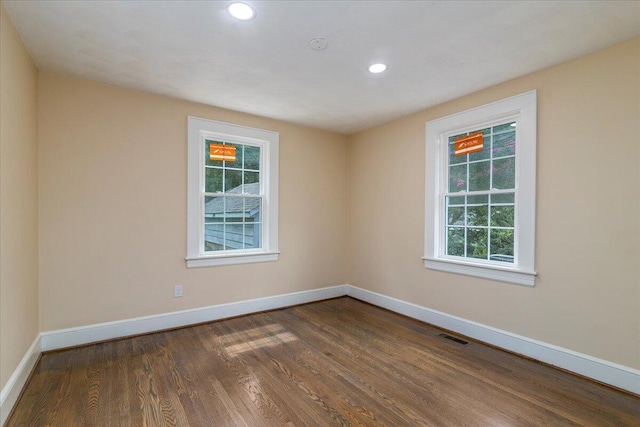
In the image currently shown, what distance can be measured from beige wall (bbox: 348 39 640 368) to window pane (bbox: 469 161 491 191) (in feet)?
1.65

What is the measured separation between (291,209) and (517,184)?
2.77 metres

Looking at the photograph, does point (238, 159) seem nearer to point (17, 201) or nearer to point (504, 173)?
point (17, 201)

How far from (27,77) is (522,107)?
4.32 metres

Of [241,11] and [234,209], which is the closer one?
[241,11]

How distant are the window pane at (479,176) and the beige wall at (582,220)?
0.50 m

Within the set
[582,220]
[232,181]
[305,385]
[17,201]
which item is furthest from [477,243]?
[17,201]

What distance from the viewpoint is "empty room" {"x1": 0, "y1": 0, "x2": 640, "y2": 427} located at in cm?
207

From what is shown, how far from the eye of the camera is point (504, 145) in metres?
3.08

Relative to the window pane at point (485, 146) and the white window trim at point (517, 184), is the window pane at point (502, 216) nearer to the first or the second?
the white window trim at point (517, 184)

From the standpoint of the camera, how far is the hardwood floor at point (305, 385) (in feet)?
6.53

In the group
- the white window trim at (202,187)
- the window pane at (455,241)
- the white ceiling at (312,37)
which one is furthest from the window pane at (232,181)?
the window pane at (455,241)

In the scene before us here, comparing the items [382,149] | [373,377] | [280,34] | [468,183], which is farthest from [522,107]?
[373,377]

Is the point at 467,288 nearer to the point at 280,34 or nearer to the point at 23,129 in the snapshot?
the point at 280,34

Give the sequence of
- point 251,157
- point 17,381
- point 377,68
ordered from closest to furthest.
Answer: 1. point 17,381
2. point 377,68
3. point 251,157
